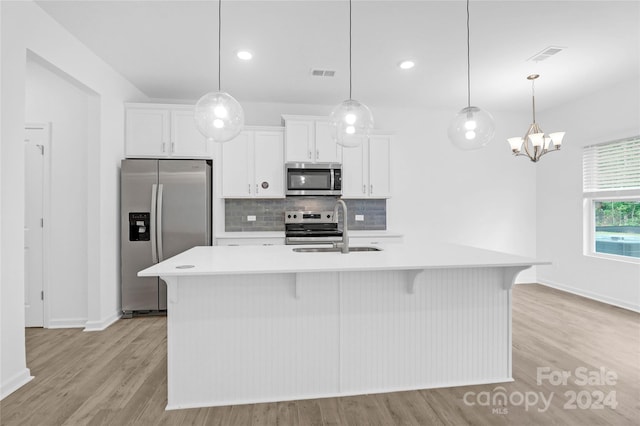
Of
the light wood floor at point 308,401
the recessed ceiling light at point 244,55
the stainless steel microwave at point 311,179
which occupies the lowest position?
the light wood floor at point 308,401

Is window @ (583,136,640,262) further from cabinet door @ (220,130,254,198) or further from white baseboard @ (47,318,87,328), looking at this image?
white baseboard @ (47,318,87,328)

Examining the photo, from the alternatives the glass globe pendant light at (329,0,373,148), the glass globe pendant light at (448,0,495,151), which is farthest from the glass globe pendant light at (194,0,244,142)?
the glass globe pendant light at (448,0,495,151)

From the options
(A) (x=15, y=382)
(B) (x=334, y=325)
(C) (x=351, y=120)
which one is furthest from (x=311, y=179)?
(A) (x=15, y=382)

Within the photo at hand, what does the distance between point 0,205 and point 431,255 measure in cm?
280

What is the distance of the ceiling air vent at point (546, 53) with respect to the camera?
3.29 meters

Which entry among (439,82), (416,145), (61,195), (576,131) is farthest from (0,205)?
(576,131)

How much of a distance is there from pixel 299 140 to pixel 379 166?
1143mm

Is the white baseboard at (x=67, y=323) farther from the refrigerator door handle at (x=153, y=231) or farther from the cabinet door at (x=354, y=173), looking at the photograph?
the cabinet door at (x=354, y=173)

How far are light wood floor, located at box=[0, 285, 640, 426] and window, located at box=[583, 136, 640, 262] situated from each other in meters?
1.57

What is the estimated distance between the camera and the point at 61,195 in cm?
361

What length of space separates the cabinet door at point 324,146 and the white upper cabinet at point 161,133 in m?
1.39

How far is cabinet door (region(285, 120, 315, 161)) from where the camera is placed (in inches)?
179

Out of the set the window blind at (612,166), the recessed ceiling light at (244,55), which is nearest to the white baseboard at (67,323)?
the recessed ceiling light at (244,55)

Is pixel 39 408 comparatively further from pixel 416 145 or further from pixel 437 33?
pixel 416 145
